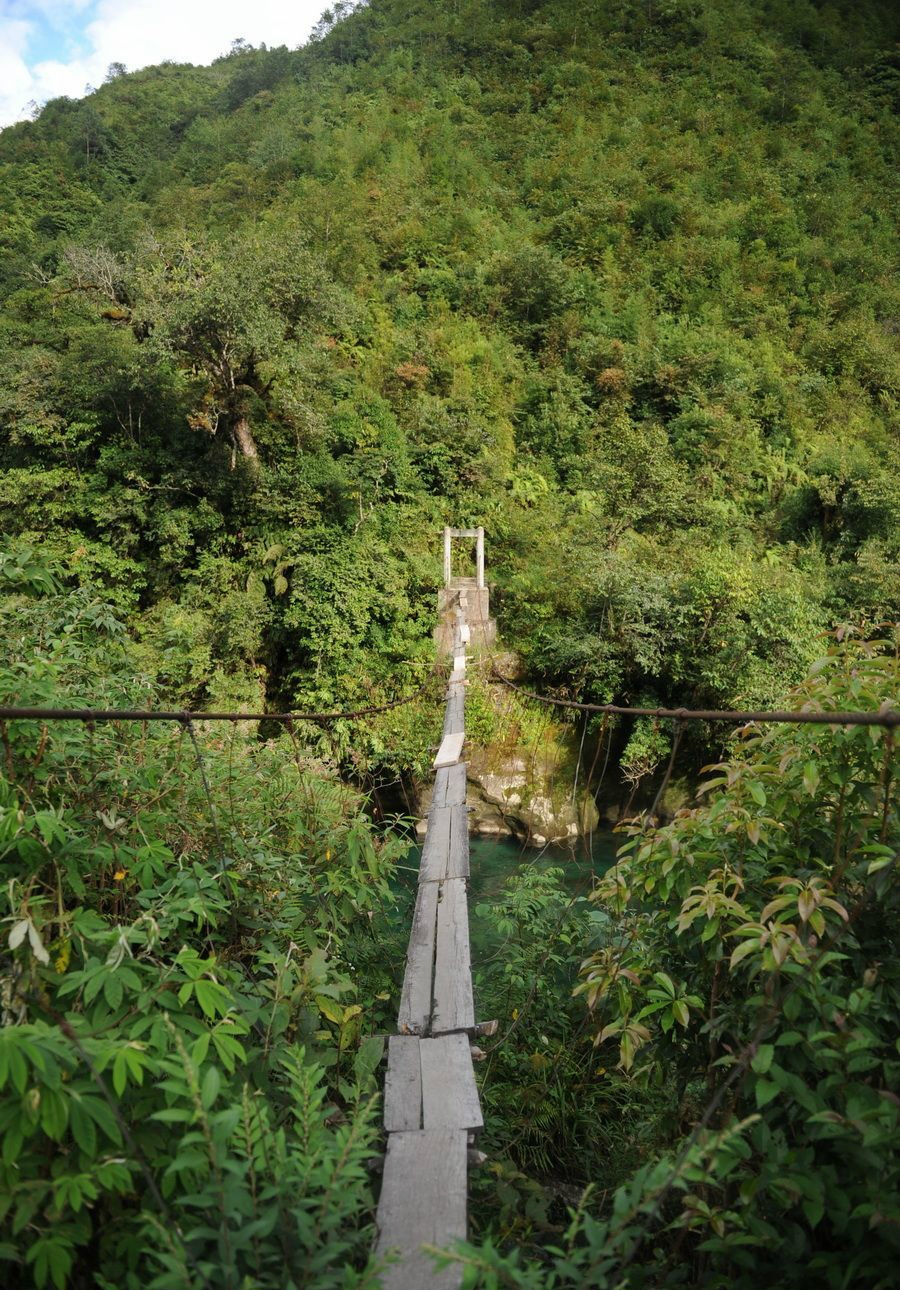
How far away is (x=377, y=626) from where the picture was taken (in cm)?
775

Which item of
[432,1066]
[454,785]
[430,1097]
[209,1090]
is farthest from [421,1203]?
[454,785]

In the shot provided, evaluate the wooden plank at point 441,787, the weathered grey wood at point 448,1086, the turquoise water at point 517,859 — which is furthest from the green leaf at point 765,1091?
the turquoise water at point 517,859

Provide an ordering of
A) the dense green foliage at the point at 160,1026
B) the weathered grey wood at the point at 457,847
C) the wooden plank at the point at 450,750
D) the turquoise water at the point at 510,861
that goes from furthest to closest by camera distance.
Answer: the turquoise water at the point at 510,861 < the wooden plank at the point at 450,750 < the weathered grey wood at the point at 457,847 < the dense green foliage at the point at 160,1026

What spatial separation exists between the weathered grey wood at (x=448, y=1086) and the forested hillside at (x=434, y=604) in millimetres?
169

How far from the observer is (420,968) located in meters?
1.90

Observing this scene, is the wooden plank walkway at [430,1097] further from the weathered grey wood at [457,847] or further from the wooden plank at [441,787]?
the wooden plank at [441,787]

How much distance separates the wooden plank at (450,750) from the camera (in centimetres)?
425

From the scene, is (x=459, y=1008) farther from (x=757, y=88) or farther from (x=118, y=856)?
(x=757, y=88)

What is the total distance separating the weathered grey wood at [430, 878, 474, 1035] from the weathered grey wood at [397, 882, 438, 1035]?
0.06ft

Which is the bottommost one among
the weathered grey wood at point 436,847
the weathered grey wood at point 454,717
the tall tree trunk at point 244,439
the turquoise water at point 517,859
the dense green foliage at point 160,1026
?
the turquoise water at point 517,859

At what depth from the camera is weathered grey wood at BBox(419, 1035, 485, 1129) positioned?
1.27 meters

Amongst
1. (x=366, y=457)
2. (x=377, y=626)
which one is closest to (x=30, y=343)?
(x=366, y=457)

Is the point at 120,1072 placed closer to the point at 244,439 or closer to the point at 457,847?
the point at 457,847

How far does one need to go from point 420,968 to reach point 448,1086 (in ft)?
1.74
